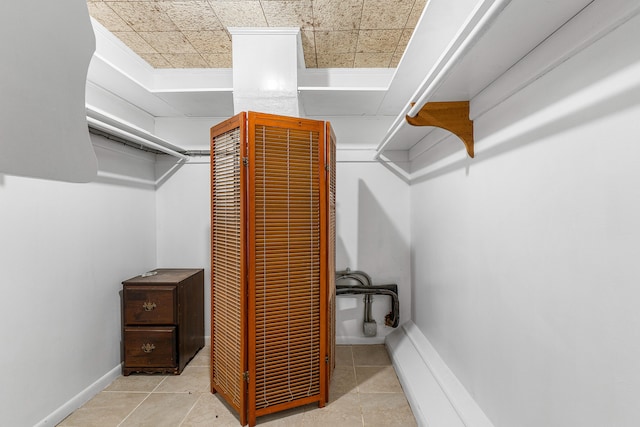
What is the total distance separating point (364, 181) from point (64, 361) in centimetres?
277

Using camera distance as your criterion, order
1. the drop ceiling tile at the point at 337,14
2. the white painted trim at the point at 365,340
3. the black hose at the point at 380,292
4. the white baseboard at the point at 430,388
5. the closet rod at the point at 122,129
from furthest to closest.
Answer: the white painted trim at the point at 365,340, the black hose at the point at 380,292, the drop ceiling tile at the point at 337,14, the closet rod at the point at 122,129, the white baseboard at the point at 430,388

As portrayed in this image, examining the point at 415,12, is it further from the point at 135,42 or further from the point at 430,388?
the point at 430,388

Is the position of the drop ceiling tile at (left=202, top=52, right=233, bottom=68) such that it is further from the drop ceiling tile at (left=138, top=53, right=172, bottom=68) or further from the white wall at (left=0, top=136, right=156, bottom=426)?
the white wall at (left=0, top=136, right=156, bottom=426)

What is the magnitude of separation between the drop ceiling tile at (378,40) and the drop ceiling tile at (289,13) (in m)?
0.44

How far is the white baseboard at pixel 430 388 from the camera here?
167cm

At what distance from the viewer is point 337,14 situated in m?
2.06

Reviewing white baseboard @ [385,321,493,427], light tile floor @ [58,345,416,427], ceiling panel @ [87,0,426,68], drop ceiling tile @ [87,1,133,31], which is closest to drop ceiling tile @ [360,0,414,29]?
ceiling panel @ [87,0,426,68]

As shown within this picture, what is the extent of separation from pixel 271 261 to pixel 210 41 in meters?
1.78

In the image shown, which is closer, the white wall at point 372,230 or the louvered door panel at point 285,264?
the louvered door panel at point 285,264

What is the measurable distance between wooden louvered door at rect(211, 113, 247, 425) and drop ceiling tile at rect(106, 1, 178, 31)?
0.79 meters

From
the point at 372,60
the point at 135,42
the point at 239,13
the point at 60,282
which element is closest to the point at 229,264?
the point at 60,282

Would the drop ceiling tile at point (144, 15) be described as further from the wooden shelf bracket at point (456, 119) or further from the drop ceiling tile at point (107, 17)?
the wooden shelf bracket at point (456, 119)

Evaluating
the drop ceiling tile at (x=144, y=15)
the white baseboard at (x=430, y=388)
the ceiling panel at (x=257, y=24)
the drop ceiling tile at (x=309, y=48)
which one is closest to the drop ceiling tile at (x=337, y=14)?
the ceiling panel at (x=257, y=24)

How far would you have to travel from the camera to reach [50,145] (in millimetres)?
374
